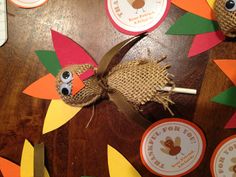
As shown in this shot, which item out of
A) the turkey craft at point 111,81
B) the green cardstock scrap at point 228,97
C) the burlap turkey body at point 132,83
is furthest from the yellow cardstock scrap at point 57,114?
the green cardstock scrap at point 228,97

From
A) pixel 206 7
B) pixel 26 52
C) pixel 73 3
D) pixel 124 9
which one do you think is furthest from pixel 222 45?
pixel 26 52

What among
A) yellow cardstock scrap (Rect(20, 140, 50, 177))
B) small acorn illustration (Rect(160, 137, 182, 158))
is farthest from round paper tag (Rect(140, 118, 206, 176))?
yellow cardstock scrap (Rect(20, 140, 50, 177))

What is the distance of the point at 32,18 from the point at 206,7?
1.30ft

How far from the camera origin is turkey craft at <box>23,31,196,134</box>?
0.61 m

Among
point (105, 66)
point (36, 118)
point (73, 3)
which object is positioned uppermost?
point (73, 3)

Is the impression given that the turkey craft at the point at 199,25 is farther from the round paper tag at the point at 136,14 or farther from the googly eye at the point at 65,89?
the googly eye at the point at 65,89

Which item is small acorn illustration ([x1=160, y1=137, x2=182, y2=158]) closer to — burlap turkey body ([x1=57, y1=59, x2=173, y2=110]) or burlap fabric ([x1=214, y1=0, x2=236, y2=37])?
burlap turkey body ([x1=57, y1=59, x2=173, y2=110])

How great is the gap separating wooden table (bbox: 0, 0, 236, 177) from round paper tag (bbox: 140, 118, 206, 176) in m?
0.01

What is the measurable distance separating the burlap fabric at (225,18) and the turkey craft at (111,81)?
0.45 ft

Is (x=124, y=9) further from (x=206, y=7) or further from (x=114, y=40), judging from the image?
(x=206, y=7)

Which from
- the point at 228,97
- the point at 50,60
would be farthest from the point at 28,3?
the point at 228,97

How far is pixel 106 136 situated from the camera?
2.42 feet

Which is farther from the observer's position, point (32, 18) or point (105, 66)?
point (32, 18)

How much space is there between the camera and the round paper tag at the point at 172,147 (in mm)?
685
